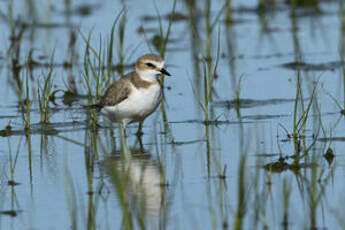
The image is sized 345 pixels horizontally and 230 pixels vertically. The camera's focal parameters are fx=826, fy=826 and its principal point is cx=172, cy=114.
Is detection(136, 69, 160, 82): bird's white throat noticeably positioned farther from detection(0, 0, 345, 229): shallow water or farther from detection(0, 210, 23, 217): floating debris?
detection(0, 210, 23, 217): floating debris

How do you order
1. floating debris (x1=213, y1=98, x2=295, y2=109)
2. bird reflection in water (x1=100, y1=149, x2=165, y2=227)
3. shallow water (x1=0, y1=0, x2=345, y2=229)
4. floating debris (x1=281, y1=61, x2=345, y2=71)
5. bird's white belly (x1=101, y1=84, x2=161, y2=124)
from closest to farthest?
bird reflection in water (x1=100, y1=149, x2=165, y2=227)
shallow water (x1=0, y1=0, x2=345, y2=229)
bird's white belly (x1=101, y1=84, x2=161, y2=124)
floating debris (x1=213, y1=98, x2=295, y2=109)
floating debris (x1=281, y1=61, x2=345, y2=71)

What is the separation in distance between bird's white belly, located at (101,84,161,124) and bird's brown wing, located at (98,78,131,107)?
0.15 feet

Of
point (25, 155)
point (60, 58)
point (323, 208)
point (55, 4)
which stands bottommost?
point (323, 208)

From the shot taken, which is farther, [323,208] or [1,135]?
[1,135]

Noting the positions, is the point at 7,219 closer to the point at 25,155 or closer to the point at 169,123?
the point at 25,155

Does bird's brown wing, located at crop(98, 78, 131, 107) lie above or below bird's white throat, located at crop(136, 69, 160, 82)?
below

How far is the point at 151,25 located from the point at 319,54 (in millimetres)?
3823

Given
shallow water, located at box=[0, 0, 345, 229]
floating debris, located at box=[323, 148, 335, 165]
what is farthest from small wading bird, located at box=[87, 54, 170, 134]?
floating debris, located at box=[323, 148, 335, 165]

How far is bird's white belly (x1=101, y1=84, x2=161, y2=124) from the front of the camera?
810 cm

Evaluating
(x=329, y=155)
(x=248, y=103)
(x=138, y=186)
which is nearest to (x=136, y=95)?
(x=248, y=103)

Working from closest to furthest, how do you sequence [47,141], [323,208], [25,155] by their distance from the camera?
[323,208] → [25,155] → [47,141]

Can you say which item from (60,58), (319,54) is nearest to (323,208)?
(319,54)

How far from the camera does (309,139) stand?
24.8ft

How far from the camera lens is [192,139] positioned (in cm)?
793
